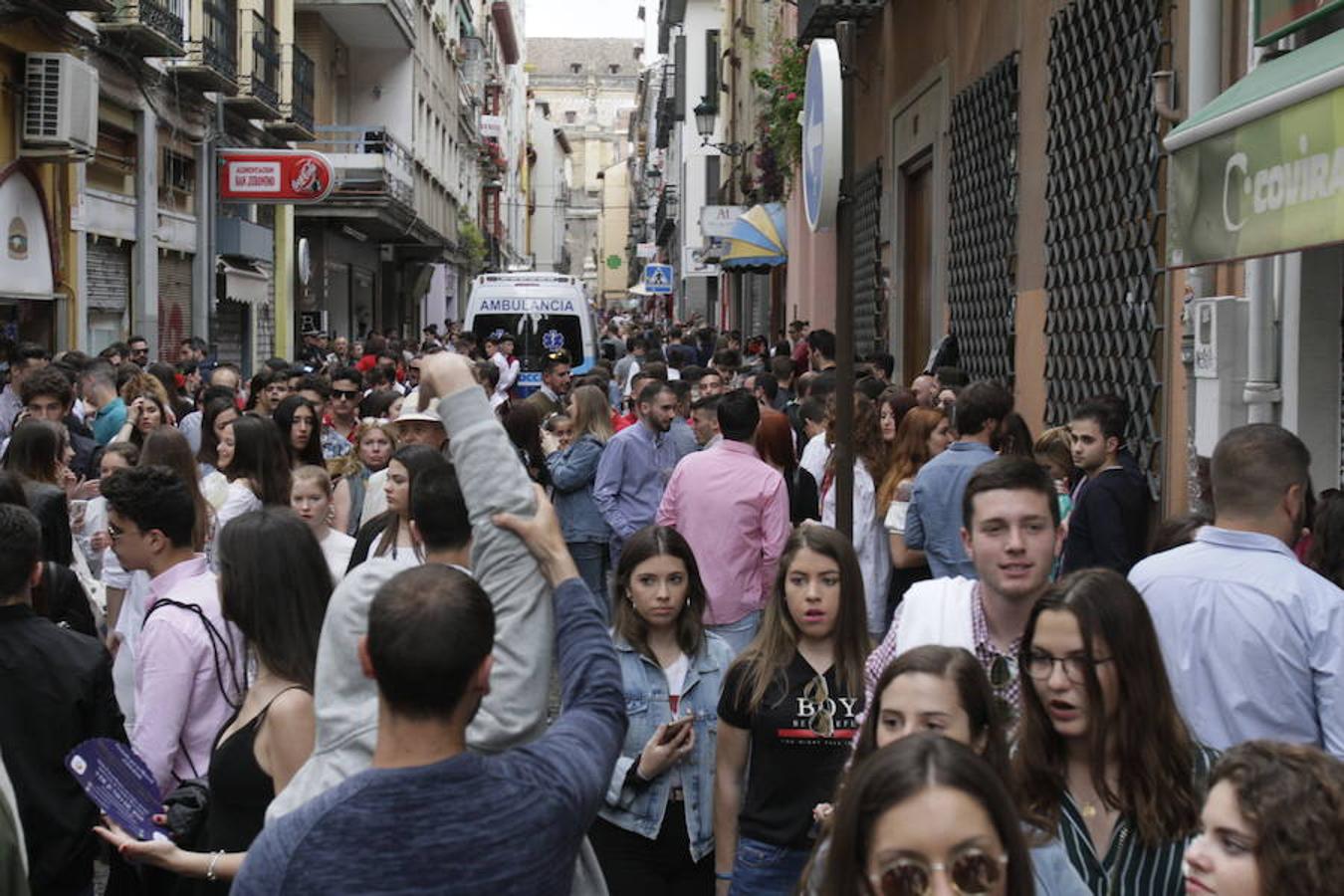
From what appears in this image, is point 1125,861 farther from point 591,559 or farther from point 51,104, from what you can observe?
point 51,104

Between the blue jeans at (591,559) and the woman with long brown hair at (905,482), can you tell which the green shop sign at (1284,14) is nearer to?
the woman with long brown hair at (905,482)

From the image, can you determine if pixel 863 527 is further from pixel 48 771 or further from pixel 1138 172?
pixel 48 771

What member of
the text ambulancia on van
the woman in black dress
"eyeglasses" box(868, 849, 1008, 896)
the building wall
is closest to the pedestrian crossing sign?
the text ambulancia on van

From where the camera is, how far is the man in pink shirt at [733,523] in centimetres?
794

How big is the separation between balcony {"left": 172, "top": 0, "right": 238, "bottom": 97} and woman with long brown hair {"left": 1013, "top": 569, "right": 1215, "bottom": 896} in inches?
841

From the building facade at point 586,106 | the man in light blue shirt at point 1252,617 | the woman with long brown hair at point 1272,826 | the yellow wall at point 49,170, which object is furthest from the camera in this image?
the building facade at point 586,106

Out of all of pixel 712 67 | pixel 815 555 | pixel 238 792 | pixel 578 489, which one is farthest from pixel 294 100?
pixel 238 792

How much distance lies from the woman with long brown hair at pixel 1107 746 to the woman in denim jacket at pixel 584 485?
6.83m

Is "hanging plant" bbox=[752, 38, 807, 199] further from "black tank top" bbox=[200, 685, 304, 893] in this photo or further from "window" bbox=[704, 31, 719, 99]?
"window" bbox=[704, 31, 719, 99]

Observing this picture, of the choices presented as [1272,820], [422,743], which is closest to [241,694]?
[422,743]

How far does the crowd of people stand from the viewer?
2.84 metres

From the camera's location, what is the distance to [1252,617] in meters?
4.44

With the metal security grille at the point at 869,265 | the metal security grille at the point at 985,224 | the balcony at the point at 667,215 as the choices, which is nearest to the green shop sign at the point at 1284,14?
the metal security grille at the point at 985,224

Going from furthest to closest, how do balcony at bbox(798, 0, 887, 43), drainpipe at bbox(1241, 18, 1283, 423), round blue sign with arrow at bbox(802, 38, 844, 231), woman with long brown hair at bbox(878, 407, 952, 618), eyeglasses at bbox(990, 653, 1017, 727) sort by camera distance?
balcony at bbox(798, 0, 887, 43), woman with long brown hair at bbox(878, 407, 952, 618), drainpipe at bbox(1241, 18, 1283, 423), round blue sign with arrow at bbox(802, 38, 844, 231), eyeglasses at bbox(990, 653, 1017, 727)
